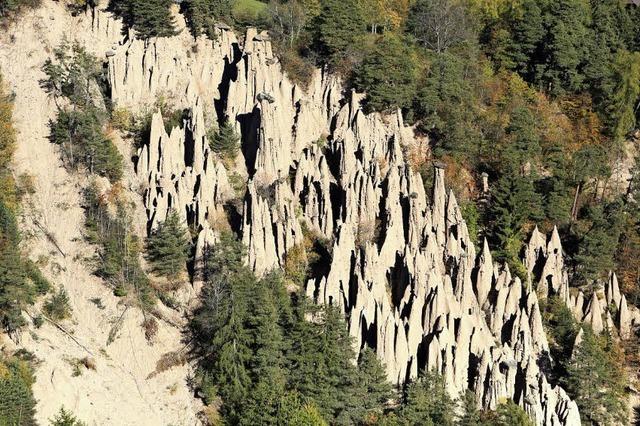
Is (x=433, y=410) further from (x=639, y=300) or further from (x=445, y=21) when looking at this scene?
(x=445, y=21)

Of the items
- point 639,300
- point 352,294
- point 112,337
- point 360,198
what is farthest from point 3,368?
point 639,300

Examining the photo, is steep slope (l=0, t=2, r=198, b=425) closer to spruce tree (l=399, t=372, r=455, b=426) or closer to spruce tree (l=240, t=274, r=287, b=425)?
spruce tree (l=240, t=274, r=287, b=425)

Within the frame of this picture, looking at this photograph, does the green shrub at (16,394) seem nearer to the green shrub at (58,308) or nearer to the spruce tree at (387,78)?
the green shrub at (58,308)

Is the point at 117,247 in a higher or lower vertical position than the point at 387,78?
lower

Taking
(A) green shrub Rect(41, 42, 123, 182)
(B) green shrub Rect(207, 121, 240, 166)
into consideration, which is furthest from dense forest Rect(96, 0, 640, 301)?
(B) green shrub Rect(207, 121, 240, 166)

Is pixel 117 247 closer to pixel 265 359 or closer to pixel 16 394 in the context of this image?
pixel 16 394

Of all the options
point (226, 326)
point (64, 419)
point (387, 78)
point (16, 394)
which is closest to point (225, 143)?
point (387, 78)
